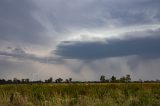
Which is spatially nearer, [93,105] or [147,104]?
[93,105]

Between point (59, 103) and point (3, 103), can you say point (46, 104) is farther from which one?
point (3, 103)

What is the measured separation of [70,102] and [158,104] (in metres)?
3.95

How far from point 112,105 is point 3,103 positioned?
4.73 m

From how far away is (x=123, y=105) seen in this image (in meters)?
18.9

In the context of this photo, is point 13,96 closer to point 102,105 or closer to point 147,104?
point 102,105

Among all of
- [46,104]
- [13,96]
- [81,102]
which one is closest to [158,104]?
[81,102]

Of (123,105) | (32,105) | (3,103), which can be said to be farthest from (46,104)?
(123,105)

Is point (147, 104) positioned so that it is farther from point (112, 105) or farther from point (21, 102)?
point (21, 102)

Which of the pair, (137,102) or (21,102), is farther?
(137,102)

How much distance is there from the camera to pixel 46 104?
18641 millimetres

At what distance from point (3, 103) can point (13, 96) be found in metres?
1.17

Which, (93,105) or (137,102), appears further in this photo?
(137,102)

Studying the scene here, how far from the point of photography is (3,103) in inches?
742

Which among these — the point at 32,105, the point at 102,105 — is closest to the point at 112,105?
the point at 102,105
